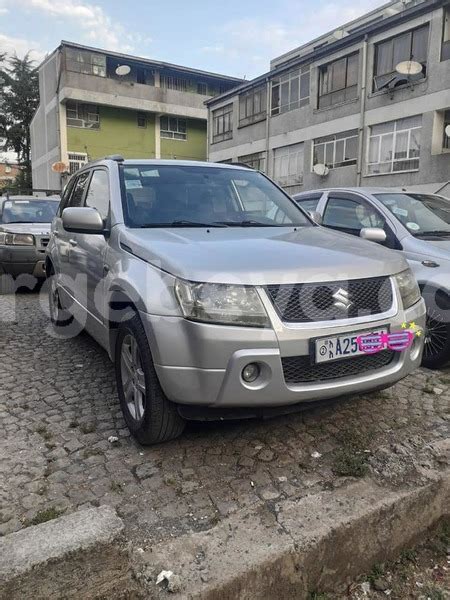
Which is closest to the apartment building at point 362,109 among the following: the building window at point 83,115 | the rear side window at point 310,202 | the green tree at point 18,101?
the building window at point 83,115

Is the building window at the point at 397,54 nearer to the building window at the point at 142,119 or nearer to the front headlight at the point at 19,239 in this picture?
the front headlight at the point at 19,239

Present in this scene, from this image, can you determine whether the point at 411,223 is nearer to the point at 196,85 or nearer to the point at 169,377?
the point at 169,377

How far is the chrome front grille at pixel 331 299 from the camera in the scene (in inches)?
101

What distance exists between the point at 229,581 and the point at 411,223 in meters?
4.10

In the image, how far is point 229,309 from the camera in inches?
98.1

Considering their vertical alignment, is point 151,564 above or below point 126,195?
below

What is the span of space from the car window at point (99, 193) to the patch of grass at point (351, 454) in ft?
7.55

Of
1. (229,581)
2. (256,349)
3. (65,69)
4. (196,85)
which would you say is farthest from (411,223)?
(196,85)

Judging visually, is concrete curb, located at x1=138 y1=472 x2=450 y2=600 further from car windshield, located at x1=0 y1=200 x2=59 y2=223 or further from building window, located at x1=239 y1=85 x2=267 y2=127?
building window, located at x1=239 y1=85 x2=267 y2=127

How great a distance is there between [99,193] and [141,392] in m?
1.94

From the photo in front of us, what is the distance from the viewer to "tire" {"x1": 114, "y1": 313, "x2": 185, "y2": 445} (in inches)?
108

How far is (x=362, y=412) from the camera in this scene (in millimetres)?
3508

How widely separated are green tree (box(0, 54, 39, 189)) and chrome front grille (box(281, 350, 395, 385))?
46431 mm

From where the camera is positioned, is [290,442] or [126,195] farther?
[126,195]
